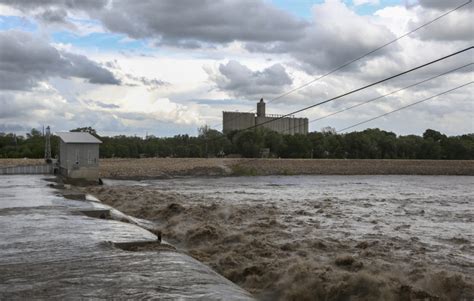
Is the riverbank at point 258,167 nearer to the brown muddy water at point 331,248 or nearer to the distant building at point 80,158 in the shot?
the distant building at point 80,158

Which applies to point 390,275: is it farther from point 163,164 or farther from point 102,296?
point 163,164

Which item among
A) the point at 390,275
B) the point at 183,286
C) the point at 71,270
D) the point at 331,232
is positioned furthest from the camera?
the point at 331,232

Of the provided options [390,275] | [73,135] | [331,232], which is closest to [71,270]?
[390,275]

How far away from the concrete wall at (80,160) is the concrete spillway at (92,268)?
33.7 m

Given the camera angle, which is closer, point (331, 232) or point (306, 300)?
point (306, 300)

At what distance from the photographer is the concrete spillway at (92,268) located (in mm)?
7852

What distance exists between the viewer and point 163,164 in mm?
83000

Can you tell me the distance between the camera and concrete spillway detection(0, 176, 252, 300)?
785 centimetres

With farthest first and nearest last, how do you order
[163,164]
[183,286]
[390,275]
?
[163,164] < [390,275] < [183,286]

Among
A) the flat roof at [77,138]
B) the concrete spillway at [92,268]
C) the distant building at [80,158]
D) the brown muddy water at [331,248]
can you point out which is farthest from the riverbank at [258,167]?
the concrete spillway at [92,268]

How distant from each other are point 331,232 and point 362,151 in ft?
346

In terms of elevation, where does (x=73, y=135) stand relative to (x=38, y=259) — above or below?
→ above

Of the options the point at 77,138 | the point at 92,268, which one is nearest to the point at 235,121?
the point at 77,138

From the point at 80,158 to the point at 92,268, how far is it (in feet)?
133
